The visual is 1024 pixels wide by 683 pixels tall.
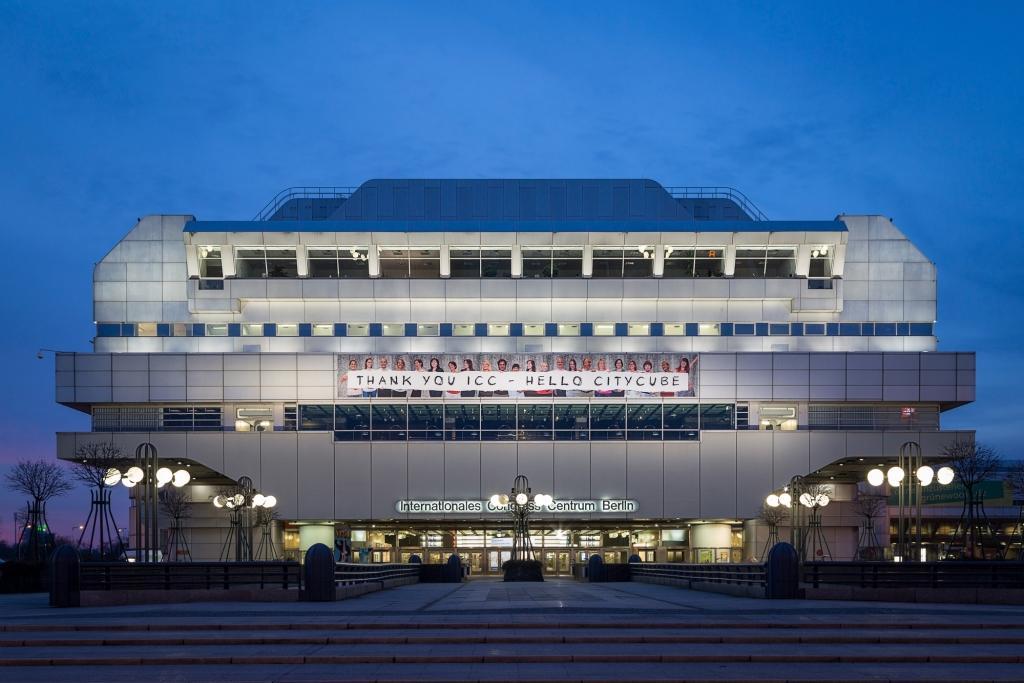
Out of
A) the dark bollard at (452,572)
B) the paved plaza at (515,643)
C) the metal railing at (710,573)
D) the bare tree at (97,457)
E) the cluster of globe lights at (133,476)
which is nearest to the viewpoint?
the paved plaza at (515,643)

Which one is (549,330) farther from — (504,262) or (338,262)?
(338,262)

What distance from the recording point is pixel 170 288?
285 feet

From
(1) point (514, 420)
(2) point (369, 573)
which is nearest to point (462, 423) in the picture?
(1) point (514, 420)

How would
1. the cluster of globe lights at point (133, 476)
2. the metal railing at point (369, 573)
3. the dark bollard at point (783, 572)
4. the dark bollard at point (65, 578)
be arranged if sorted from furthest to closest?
1. the cluster of globe lights at point (133, 476)
2. the metal railing at point (369, 573)
3. the dark bollard at point (783, 572)
4. the dark bollard at point (65, 578)

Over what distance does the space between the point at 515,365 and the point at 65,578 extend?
54271mm

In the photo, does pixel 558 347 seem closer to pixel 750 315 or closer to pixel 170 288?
pixel 750 315

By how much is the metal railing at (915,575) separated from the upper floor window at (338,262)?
57.6 metres

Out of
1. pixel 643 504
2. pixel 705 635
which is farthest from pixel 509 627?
pixel 643 504

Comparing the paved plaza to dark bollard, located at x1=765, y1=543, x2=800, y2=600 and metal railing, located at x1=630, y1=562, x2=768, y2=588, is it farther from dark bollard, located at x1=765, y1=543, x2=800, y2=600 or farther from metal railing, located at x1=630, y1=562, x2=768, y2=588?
metal railing, located at x1=630, y1=562, x2=768, y2=588

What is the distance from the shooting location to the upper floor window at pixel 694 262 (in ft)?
283

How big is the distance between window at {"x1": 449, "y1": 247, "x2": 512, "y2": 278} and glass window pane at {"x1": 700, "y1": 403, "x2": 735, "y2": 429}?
17.2 m

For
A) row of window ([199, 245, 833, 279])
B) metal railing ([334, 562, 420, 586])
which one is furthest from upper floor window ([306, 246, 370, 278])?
metal railing ([334, 562, 420, 586])

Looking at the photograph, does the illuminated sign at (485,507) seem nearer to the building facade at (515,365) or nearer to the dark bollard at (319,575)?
the building facade at (515,365)

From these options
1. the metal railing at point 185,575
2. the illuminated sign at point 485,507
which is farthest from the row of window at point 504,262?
the metal railing at point 185,575
